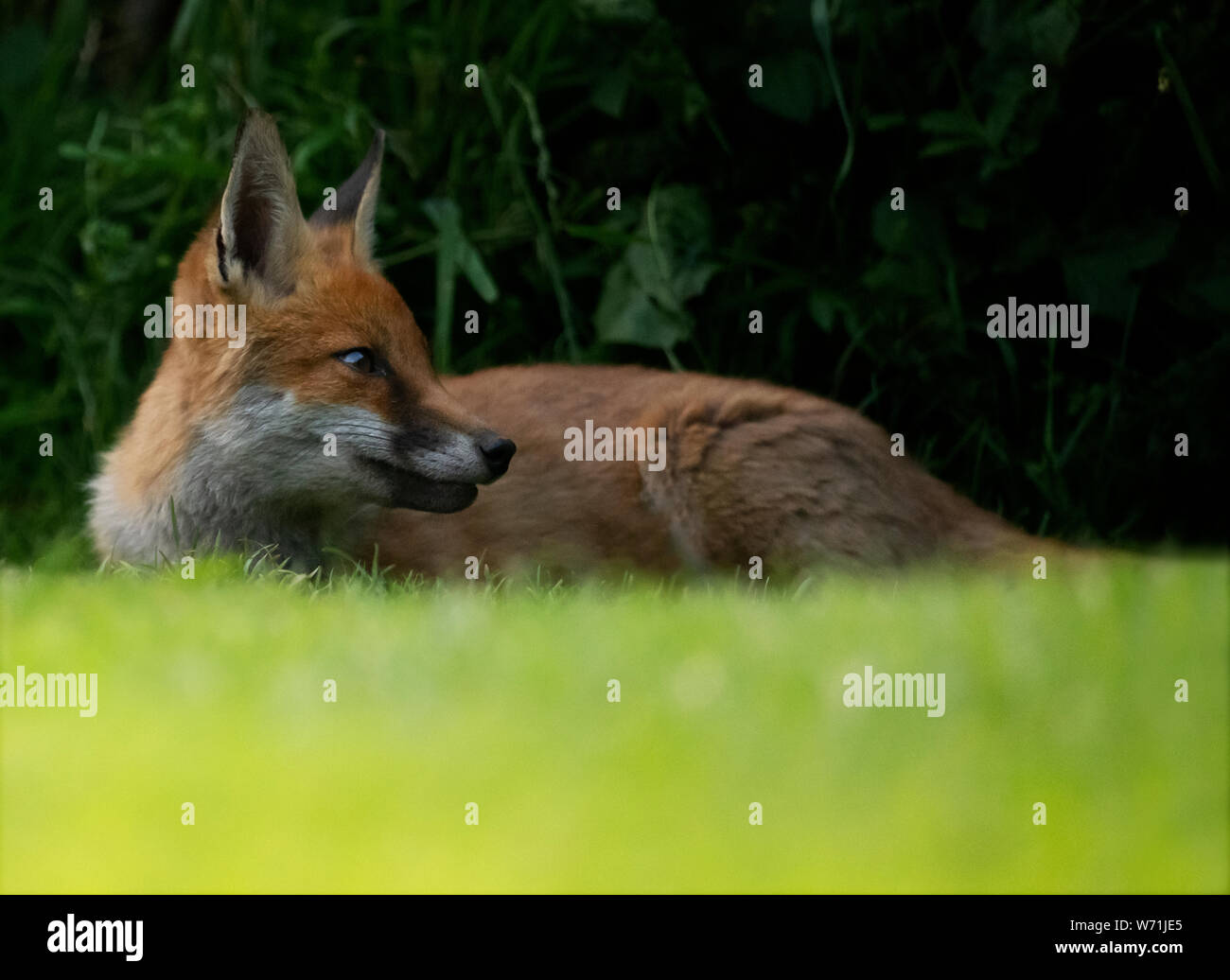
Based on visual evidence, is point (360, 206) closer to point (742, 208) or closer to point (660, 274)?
point (660, 274)

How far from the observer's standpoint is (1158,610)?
11.8 ft

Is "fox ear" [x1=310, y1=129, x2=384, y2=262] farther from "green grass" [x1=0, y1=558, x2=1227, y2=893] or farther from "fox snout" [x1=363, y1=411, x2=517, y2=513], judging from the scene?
"green grass" [x1=0, y1=558, x2=1227, y2=893]

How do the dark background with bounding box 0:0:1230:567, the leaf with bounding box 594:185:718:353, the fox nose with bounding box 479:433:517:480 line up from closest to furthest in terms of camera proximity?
the fox nose with bounding box 479:433:517:480
the dark background with bounding box 0:0:1230:567
the leaf with bounding box 594:185:718:353

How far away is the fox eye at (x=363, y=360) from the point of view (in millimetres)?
4875

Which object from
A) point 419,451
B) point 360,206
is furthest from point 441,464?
point 360,206

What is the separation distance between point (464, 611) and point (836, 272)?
148 inches

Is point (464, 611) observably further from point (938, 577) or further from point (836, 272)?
point (836, 272)

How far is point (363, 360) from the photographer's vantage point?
4895 millimetres

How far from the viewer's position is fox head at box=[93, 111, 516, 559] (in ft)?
15.8

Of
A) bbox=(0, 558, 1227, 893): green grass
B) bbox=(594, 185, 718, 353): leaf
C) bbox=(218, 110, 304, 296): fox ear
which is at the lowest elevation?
bbox=(0, 558, 1227, 893): green grass

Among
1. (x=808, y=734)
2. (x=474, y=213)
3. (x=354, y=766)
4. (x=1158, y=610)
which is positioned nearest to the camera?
(x=354, y=766)

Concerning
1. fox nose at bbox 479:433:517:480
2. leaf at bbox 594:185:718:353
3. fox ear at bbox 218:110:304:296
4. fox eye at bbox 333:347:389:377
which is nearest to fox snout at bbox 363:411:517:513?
fox nose at bbox 479:433:517:480

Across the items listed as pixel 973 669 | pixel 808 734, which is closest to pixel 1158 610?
pixel 973 669

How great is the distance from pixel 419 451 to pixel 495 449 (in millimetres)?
234
